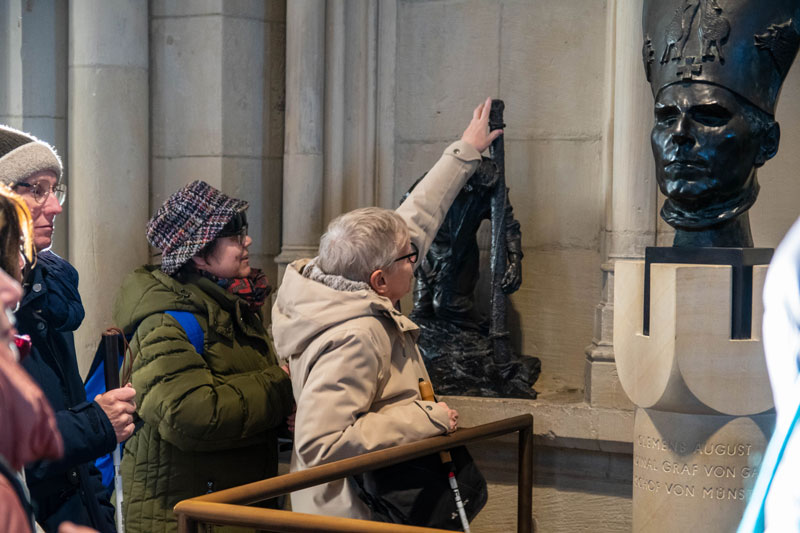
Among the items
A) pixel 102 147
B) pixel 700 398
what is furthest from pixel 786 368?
pixel 102 147

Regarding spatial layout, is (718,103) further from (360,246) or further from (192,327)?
(192,327)

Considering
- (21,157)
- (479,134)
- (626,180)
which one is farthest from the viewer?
(626,180)

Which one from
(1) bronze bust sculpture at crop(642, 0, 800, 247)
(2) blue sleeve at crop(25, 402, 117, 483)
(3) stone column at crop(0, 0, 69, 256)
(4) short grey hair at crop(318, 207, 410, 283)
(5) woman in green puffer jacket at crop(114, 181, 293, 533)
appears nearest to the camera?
(2) blue sleeve at crop(25, 402, 117, 483)

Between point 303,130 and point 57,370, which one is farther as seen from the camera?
point 303,130

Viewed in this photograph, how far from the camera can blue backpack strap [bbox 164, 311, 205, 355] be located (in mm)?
2424

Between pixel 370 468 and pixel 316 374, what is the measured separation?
22 centimetres

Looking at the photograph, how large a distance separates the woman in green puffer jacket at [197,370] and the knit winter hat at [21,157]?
1.13 meters

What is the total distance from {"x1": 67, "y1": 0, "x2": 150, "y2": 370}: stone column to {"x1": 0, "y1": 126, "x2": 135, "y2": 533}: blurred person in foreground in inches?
70.9

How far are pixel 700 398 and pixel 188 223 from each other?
4.47 ft

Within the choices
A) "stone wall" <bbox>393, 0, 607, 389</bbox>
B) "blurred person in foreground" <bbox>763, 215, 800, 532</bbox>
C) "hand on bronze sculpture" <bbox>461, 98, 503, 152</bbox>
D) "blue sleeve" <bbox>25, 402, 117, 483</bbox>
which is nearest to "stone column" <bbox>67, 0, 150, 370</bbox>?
"stone wall" <bbox>393, 0, 607, 389</bbox>

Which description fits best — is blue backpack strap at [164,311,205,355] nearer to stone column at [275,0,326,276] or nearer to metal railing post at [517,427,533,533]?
metal railing post at [517,427,533,533]

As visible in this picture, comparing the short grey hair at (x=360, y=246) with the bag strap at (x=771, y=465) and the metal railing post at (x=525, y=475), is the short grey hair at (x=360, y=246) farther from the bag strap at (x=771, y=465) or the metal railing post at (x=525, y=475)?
the bag strap at (x=771, y=465)

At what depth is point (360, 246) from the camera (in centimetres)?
207

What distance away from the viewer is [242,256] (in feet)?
8.45
